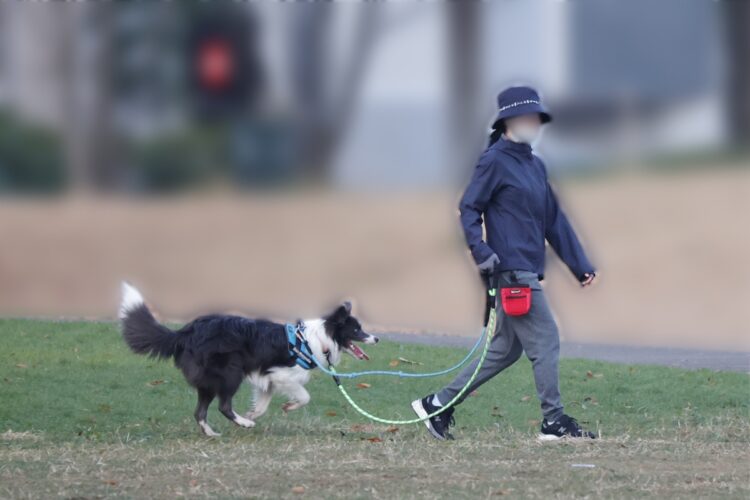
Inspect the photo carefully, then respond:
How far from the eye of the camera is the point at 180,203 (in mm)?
10633

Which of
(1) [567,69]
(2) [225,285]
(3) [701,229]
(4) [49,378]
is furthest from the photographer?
(3) [701,229]

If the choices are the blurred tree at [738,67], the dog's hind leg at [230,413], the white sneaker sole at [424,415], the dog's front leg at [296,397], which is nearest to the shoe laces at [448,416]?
the white sneaker sole at [424,415]

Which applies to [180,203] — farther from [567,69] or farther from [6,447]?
[567,69]

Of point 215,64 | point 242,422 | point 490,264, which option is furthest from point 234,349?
point 215,64

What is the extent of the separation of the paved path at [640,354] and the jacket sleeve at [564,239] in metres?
3.84

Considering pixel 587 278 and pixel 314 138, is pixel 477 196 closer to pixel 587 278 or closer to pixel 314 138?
pixel 587 278

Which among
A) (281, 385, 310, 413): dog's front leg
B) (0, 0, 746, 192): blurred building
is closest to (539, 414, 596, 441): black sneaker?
(281, 385, 310, 413): dog's front leg

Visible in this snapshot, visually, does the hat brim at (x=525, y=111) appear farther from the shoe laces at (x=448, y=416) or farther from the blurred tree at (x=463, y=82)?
the blurred tree at (x=463, y=82)

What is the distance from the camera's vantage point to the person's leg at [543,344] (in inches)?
300

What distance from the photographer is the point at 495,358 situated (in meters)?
7.92

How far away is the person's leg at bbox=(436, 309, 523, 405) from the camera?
25.8 feet

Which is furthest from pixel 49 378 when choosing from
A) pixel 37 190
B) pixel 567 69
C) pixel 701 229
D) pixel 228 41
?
pixel 701 229

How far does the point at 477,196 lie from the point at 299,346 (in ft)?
5.65

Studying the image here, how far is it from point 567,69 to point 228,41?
3.78 metres
